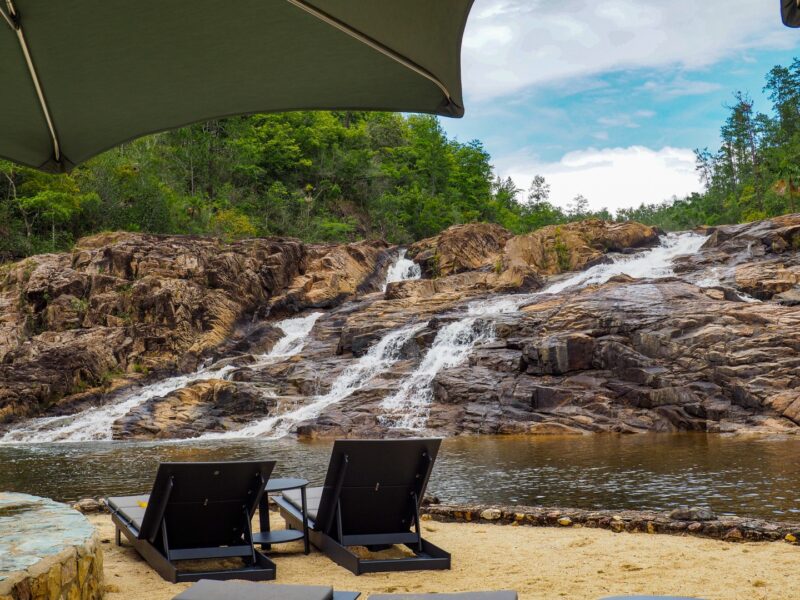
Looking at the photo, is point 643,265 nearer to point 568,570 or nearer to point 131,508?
point 568,570

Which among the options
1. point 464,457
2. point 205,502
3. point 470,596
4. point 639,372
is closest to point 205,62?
point 470,596

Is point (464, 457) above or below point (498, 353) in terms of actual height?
below

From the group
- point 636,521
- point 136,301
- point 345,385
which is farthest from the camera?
point 136,301

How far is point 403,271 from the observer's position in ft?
109

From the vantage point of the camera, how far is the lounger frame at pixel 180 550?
4746 millimetres

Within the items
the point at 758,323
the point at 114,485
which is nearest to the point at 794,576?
the point at 114,485

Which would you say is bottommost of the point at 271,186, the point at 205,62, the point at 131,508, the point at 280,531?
the point at 280,531

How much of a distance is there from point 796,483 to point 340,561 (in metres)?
6.52

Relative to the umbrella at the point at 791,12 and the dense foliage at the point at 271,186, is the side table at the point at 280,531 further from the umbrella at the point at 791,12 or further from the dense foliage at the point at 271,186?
the dense foliage at the point at 271,186

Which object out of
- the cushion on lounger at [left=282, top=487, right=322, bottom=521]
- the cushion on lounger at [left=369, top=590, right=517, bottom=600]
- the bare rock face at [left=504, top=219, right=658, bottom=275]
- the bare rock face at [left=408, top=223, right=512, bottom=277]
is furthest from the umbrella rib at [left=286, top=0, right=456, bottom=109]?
the bare rock face at [left=408, top=223, right=512, bottom=277]

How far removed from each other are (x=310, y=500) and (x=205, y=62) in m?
4.29

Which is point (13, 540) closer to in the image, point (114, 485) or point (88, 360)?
point (114, 485)

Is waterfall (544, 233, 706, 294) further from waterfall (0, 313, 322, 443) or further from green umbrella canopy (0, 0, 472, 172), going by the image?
green umbrella canopy (0, 0, 472, 172)

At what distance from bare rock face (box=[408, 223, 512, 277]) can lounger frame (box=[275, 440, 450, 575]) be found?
26.4m
